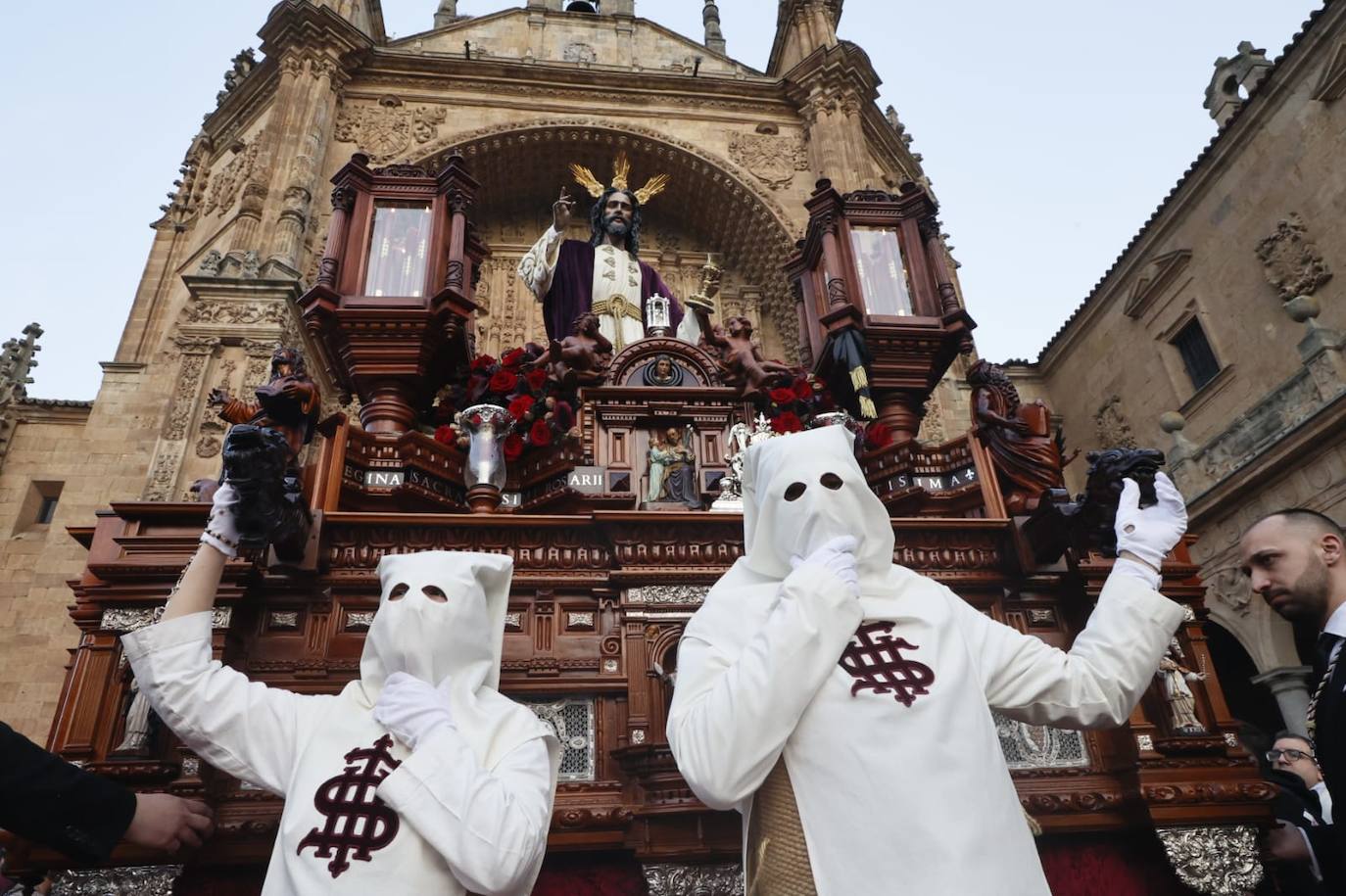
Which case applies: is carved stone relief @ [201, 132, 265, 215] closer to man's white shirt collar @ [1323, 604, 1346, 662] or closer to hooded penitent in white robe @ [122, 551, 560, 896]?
hooded penitent in white robe @ [122, 551, 560, 896]

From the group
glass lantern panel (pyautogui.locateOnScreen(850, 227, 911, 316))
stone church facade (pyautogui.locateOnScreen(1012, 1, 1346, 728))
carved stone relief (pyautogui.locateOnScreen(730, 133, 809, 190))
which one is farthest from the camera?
carved stone relief (pyautogui.locateOnScreen(730, 133, 809, 190))

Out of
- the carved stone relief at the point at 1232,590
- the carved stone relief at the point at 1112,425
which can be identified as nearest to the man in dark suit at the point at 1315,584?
the carved stone relief at the point at 1232,590

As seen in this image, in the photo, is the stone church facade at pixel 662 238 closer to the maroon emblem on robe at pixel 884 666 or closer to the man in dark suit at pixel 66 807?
the man in dark suit at pixel 66 807

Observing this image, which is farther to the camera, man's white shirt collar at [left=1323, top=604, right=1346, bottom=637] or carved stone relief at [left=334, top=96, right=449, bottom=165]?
carved stone relief at [left=334, top=96, right=449, bottom=165]

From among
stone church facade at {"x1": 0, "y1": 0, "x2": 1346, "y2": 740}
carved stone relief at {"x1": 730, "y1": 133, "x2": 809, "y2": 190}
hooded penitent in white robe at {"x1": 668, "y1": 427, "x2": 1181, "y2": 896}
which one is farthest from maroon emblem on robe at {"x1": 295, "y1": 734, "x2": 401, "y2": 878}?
carved stone relief at {"x1": 730, "y1": 133, "x2": 809, "y2": 190}

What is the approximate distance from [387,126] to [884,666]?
14.4 m

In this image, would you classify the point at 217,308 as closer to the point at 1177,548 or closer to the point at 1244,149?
the point at 1177,548

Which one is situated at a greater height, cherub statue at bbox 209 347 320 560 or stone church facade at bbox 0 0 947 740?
stone church facade at bbox 0 0 947 740

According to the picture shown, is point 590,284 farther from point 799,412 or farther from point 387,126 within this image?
point 387,126

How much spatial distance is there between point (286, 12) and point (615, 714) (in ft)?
49.0

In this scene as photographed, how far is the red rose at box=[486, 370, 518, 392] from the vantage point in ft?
14.3

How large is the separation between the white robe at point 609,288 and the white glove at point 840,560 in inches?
157

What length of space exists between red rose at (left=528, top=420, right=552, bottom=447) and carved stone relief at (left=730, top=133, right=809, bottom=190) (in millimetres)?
11587

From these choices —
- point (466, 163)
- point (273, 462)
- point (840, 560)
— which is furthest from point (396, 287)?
point (466, 163)
